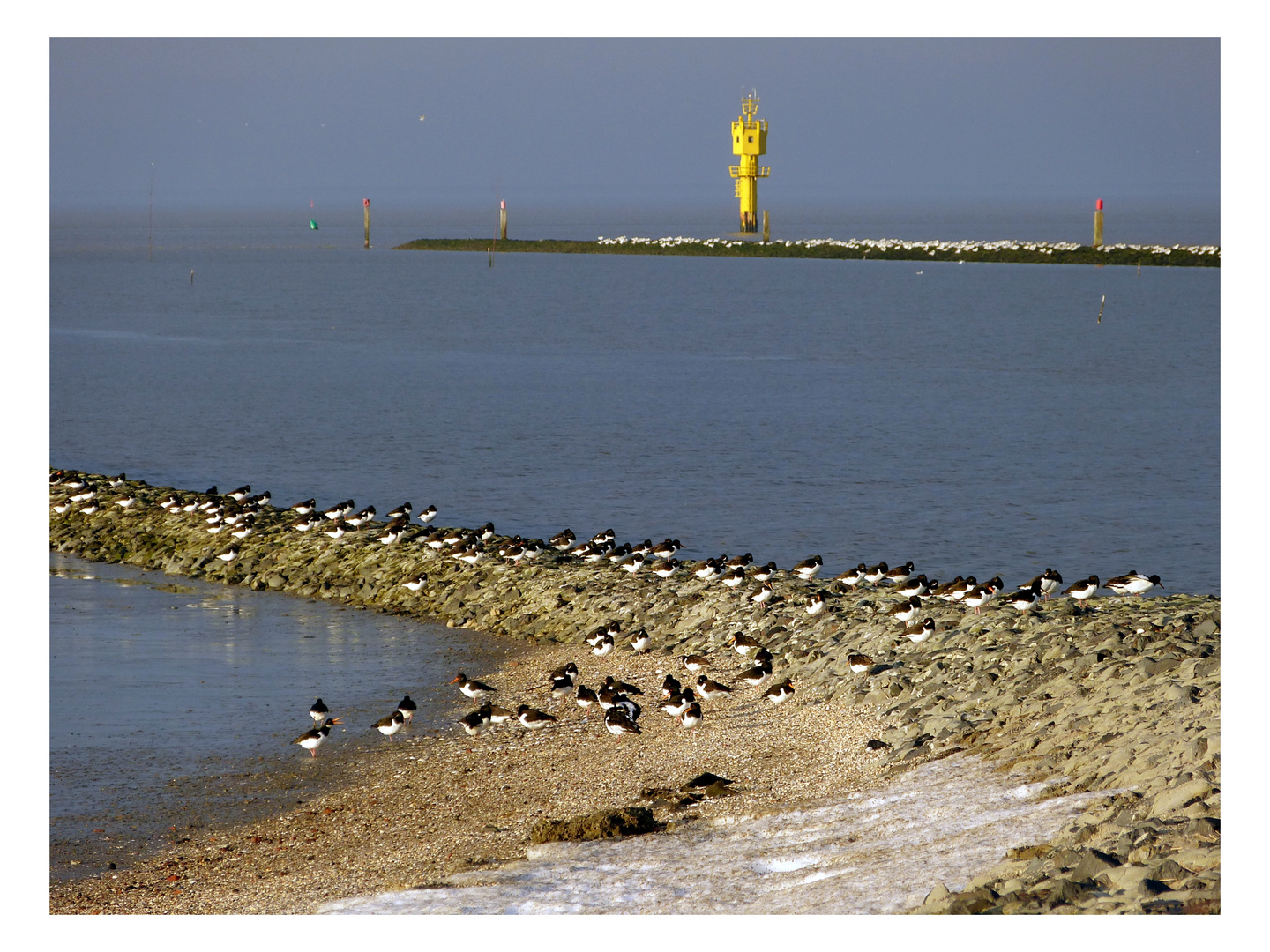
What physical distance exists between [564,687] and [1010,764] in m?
5.99

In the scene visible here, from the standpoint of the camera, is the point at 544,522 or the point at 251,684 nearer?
the point at 251,684

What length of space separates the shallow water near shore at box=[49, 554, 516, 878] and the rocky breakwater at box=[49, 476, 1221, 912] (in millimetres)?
972

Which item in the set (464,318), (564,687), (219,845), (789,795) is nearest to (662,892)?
(789,795)

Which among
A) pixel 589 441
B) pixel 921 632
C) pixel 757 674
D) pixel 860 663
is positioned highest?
pixel 589 441

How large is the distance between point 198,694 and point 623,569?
682 cm

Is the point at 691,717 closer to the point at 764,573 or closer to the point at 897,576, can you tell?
the point at 764,573

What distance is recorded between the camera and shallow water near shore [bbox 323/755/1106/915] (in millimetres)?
8969

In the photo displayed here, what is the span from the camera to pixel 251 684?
56.1 feet

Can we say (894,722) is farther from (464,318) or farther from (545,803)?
(464,318)

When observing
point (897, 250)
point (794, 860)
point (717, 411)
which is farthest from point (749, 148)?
point (794, 860)

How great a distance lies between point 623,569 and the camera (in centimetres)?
2112

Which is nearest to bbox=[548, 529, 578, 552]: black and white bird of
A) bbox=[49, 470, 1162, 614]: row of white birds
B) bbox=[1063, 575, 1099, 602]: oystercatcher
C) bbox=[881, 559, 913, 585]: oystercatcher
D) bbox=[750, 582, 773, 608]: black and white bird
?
bbox=[49, 470, 1162, 614]: row of white birds

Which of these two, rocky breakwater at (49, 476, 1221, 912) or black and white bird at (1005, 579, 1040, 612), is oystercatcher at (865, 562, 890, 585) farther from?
black and white bird at (1005, 579, 1040, 612)

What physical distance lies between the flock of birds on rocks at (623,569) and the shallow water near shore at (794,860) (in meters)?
3.60
